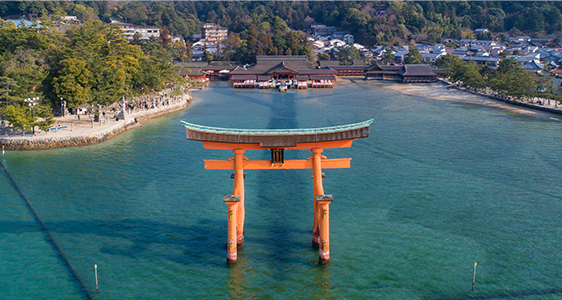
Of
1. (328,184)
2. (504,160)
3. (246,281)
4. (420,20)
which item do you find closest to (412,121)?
(504,160)

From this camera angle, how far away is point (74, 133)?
34.9 m

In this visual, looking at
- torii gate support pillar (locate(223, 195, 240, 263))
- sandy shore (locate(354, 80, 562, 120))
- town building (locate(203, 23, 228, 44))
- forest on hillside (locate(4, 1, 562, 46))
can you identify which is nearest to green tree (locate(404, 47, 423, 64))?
sandy shore (locate(354, 80, 562, 120))

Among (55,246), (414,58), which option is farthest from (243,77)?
(55,246)

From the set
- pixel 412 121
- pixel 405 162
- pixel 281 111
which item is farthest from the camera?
pixel 281 111

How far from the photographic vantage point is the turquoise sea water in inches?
631

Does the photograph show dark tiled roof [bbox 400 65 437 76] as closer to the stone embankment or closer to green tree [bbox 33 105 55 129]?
the stone embankment

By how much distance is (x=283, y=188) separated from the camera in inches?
1001

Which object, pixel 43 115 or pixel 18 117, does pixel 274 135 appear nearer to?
pixel 18 117

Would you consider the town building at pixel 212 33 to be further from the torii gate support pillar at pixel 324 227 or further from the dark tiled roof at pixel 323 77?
the torii gate support pillar at pixel 324 227

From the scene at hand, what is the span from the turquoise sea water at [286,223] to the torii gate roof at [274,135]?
15.3ft

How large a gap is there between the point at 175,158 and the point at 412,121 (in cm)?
2596

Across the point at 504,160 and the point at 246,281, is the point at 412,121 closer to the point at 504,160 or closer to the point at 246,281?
the point at 504,160

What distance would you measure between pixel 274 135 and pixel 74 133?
79.7 feet

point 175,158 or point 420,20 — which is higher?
point 420,20
